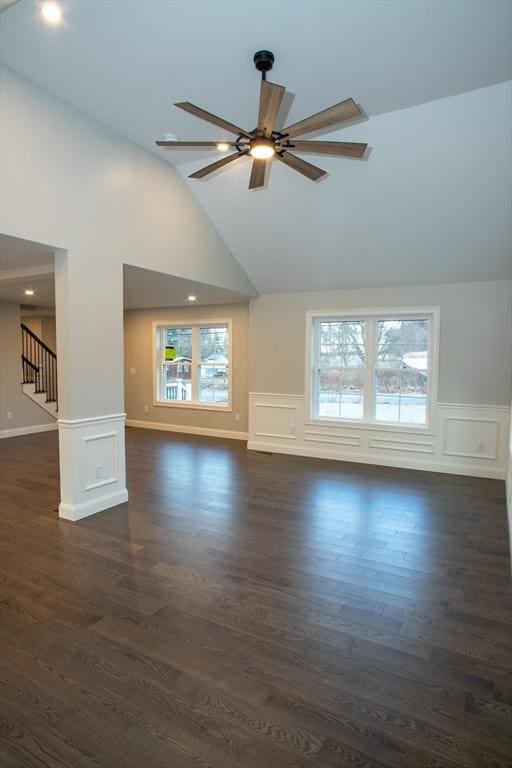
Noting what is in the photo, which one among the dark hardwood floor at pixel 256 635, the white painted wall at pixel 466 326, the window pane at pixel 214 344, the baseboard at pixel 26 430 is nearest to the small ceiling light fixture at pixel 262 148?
the dark hardwood floor at pixel 256 635

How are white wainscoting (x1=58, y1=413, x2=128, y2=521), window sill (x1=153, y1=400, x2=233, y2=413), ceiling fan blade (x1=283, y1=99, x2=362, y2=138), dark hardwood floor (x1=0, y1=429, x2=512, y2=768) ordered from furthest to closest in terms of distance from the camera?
window sill (x1=153, y1=400, x2=233, y2=413) < white wainscoting (x1=58, y1=413, x2=128, y2=521) < ceiling fan blade (x1=283, y1=99, x2=362, y2=138) < dark hardwood floor (x1=0, y1=429, x2=512, y2=768)

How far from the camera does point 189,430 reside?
8016mm

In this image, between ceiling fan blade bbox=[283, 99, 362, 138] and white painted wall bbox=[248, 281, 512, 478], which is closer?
ceiling fan blade bbox=[283, 99, 362, 138]

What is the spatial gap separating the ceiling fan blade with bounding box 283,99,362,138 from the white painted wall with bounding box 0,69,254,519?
203 centimetres

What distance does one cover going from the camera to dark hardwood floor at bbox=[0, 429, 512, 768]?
1.64 meters

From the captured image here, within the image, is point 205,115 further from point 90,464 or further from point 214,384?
point 214,384

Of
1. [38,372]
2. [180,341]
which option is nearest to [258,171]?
[180,341]

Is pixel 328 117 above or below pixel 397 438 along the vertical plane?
above

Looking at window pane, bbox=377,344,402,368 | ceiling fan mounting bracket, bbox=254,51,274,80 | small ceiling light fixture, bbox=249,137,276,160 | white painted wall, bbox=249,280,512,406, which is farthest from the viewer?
window pane, bbox=377,344,402,368

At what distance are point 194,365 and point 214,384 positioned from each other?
0.56 m

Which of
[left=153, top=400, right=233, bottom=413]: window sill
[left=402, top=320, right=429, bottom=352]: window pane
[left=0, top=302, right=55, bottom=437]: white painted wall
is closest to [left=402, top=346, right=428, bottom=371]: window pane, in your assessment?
[left=402, top=320, right=429, bottom=352]: window pane

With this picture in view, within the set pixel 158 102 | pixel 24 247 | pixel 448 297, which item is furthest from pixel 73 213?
pixel 448 297

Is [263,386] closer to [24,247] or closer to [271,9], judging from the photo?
[24,247]

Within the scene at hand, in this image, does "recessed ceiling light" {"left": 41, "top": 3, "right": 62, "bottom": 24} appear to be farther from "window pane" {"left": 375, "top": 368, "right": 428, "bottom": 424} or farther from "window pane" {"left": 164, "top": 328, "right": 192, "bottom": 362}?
"window pane" {"left": 164, "top": 328, "right": 192, "bottom": 362}
